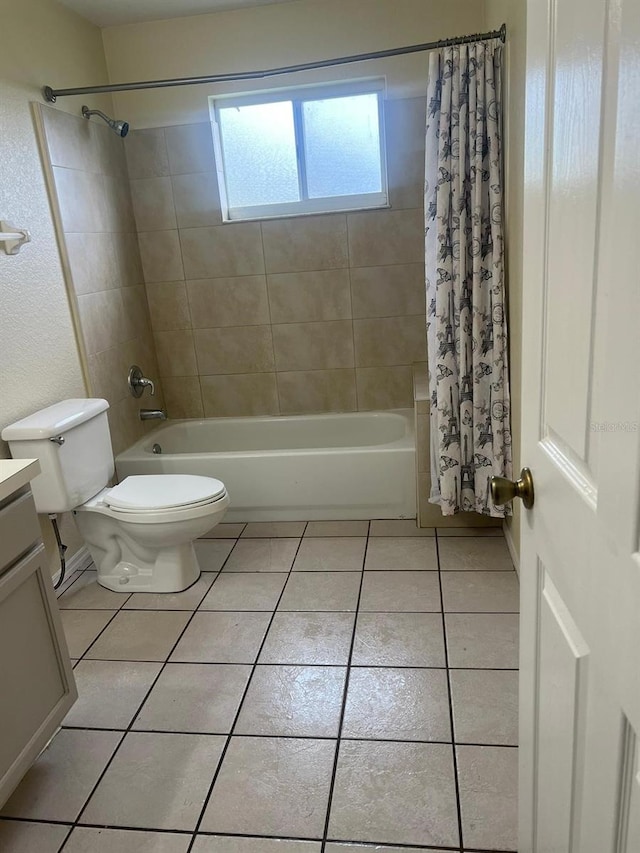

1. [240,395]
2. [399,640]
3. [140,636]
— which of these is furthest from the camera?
[240,395]

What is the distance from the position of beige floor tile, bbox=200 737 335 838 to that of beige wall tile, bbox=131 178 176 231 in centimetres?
267

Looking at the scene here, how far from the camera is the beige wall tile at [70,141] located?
2.60m

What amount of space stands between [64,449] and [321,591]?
3.75 feet

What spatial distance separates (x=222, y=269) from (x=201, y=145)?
637mm

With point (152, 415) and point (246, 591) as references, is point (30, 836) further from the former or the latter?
point (152, 415)

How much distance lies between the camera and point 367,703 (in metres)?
1.81

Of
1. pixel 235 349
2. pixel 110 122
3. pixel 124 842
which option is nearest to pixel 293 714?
pixel 124 842

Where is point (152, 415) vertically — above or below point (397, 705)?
above

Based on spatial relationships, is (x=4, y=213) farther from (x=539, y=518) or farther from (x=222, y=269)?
(x=539, y=518)

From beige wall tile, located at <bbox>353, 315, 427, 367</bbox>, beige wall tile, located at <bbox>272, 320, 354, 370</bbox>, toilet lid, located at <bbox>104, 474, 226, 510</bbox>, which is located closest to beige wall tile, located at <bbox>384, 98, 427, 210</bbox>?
beige wall tile, located at <bbox>353, 315, 427, 367</bbox>

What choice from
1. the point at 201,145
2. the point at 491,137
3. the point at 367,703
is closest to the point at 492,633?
the point at 367,703

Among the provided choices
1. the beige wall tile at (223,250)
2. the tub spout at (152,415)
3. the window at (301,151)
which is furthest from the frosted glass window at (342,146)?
the tub spout at (152,415)

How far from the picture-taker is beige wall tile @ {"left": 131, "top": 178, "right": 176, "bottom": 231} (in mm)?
3305

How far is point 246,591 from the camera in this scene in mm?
2475
